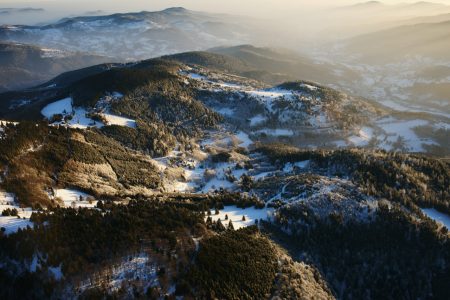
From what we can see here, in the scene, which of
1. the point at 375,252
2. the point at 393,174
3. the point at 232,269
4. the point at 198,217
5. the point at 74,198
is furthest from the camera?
the point at 393,174

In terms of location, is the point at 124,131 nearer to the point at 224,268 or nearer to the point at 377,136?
the point at 224,268

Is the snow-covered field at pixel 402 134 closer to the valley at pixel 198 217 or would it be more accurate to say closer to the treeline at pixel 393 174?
the treeline at pixel 393 174

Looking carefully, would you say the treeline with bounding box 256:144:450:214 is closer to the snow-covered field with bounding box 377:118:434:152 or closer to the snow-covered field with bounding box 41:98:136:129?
the snow-covered field with bounding box 41:98:136:129

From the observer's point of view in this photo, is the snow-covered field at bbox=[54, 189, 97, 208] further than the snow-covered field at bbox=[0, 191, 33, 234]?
Yes

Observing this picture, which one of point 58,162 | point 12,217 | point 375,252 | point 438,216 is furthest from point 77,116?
point 438,216

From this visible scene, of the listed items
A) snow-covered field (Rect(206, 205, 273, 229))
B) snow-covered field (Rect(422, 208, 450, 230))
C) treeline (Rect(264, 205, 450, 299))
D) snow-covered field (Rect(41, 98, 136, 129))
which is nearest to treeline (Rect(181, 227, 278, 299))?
snow-covered field (Rect(206, 205, 273, 229))

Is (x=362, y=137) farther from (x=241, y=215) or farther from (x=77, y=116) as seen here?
(x=241, y=215)
